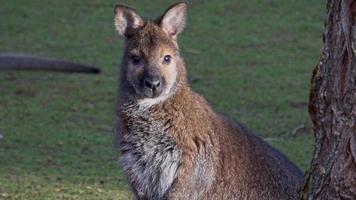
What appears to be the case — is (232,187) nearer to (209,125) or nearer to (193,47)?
(209,125)

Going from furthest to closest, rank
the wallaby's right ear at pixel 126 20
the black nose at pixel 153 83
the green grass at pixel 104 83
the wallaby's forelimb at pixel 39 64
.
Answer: the wallaby's forelimb at pixel 39 64 < the green grass at pixel 104 83 < the wallaby's right ear at pixel 126 20 < the black nose at pixel 153 83

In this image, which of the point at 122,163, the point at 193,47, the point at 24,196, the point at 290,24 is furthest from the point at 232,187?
the point at 290,24

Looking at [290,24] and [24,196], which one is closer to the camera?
[24,196]

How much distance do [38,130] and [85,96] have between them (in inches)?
45.1

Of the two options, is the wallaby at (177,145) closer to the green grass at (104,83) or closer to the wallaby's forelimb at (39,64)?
the green grass at (104,83)

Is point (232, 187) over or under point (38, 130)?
over

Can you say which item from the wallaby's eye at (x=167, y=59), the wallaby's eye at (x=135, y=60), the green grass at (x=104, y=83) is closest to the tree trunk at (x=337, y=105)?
the wallaby's eye at (x=167, y=59)

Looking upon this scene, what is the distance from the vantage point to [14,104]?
32.5 feet

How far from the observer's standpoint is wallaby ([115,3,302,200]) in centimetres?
611

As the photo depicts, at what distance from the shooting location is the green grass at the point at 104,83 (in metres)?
7.99

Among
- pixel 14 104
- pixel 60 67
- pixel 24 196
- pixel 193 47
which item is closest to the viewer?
pixel 24 196

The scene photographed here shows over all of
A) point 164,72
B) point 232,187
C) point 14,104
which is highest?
point 164,72

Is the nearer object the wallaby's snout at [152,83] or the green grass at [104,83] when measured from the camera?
the wallaby's snout at [152,83]

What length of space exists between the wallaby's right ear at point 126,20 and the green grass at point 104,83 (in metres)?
1.33
